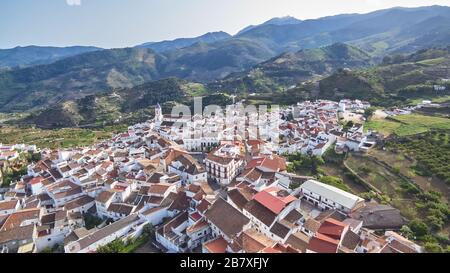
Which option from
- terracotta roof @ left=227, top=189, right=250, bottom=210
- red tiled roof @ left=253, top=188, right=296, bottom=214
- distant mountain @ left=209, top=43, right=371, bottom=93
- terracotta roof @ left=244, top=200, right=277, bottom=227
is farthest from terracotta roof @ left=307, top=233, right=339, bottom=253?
distant mountain @ left=209, top=43, right=371, bottom=93

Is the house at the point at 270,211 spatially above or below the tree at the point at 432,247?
above

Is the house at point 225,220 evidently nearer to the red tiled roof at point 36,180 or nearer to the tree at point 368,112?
the red tiled roof at point 36,180

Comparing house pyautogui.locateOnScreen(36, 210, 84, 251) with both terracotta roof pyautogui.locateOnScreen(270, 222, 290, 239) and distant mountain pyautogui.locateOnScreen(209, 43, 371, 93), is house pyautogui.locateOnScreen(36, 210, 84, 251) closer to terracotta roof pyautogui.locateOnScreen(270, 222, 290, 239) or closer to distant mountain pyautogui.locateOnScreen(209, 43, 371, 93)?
terracotta roof pyautogui.locateOnScreen(270, 222, 290, 239)

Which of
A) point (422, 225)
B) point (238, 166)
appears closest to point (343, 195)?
point (422, 225)

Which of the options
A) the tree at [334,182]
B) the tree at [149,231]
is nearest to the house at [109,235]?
the tree at [149,231]

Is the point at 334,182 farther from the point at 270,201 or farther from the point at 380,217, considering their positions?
the point at 270,201

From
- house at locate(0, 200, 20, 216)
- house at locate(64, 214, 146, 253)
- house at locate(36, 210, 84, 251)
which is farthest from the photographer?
house at locate(0, 200, 20, 216)
